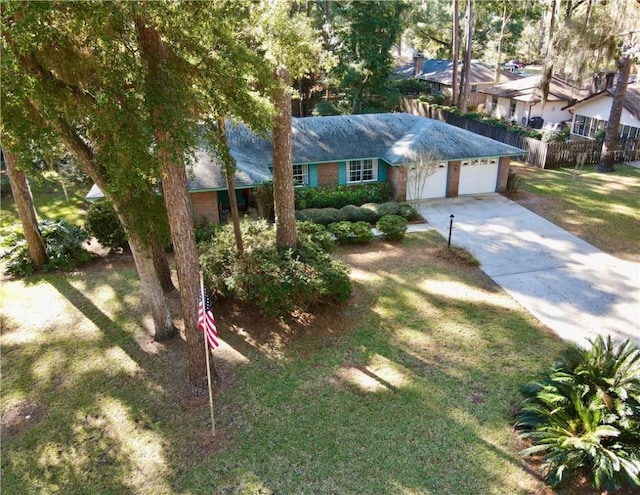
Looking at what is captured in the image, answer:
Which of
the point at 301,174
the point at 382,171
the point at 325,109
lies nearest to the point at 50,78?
the point at 301,174

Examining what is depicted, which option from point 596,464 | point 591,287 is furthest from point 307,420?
point 591,287

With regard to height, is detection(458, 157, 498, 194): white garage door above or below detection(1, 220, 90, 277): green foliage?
above

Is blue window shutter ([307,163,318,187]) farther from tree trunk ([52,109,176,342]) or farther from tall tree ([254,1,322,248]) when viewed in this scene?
tree trunk ([52,109,176,342])

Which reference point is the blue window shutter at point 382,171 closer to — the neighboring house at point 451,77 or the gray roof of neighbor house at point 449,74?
the neighboring house at point 451,77

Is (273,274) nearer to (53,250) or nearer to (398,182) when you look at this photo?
(53,250)

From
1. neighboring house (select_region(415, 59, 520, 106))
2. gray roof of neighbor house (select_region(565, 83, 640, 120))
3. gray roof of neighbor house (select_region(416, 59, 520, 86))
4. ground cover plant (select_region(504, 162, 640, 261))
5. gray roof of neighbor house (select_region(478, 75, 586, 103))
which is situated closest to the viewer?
ground cover plant (select_region(504, 162, 640, 261))

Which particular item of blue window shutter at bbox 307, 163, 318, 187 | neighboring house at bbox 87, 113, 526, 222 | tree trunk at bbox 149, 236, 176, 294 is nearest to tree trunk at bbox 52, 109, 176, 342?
tree trunk at bbox 149, 236, 176, 294
